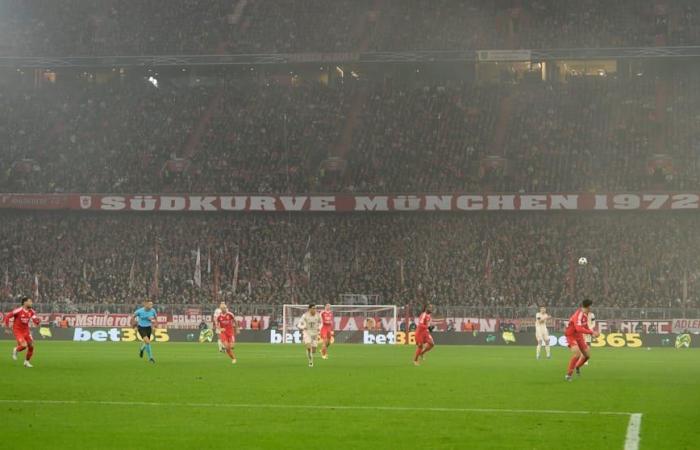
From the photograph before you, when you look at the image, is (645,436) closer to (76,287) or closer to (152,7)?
(76,287)

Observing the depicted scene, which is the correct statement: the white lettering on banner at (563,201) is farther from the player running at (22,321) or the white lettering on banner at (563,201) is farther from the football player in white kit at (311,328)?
the player running at (22,321)

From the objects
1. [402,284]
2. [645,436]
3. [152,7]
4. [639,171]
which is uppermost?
[152,7]

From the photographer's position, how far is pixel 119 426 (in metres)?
18.7

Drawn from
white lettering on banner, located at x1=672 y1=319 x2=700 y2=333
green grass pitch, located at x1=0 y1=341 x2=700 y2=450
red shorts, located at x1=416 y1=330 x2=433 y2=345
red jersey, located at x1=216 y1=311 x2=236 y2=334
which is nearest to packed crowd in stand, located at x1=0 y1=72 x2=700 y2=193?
white lettering on banner, located at x1=672 y1=319 x2=700 y2=333

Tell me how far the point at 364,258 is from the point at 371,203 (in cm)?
411

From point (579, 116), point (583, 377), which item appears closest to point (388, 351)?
point (583, 377)

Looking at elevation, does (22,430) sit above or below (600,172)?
below

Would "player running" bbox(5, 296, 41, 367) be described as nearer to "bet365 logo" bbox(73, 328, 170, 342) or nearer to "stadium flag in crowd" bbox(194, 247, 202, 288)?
"bet365 logo" bbox(73, 328, 170, 342)

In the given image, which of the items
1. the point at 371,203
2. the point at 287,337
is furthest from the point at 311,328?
the point at 371,203

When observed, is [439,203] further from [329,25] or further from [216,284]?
[329,25]

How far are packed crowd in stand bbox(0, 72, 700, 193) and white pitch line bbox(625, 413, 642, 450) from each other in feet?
167

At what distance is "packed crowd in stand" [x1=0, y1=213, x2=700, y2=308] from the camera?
64812mm

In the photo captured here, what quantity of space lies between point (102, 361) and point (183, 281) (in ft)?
95.0

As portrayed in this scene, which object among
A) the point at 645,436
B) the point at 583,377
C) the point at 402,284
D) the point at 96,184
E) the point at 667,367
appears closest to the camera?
the point at 645,436
